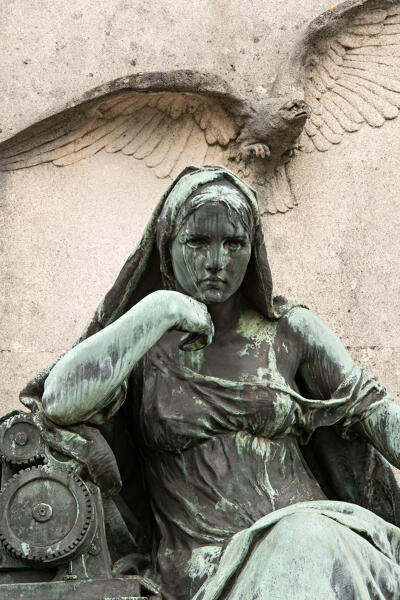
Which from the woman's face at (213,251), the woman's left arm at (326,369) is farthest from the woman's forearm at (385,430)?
the woman's face at (213,251)

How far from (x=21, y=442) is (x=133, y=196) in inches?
77.7

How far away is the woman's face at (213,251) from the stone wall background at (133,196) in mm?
1318

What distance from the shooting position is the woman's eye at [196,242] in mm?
5652

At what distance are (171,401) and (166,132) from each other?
1805 millimetres

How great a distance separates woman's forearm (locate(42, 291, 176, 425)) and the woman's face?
0.26 m

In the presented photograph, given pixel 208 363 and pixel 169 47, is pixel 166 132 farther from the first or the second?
pixel 208 363

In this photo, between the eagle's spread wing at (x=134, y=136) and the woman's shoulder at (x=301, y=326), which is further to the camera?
the eagle's spread wing at (x=134, y=136)

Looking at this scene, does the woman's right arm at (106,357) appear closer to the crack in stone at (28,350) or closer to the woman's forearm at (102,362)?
the woman's forearm at (102,362)

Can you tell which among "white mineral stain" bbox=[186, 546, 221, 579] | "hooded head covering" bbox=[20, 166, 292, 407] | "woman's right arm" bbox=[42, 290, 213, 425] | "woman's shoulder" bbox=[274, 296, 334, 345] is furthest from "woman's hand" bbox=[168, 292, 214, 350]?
"white mineral stain" bbox=[186, 546, 221, 579]

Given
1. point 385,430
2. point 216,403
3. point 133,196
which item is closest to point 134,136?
point 133,196

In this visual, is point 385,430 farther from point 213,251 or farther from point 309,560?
point 309,560

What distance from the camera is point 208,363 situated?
19.1 ft

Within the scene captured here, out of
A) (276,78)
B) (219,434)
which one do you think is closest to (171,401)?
(219,434)

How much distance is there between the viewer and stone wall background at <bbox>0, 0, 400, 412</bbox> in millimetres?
6949
